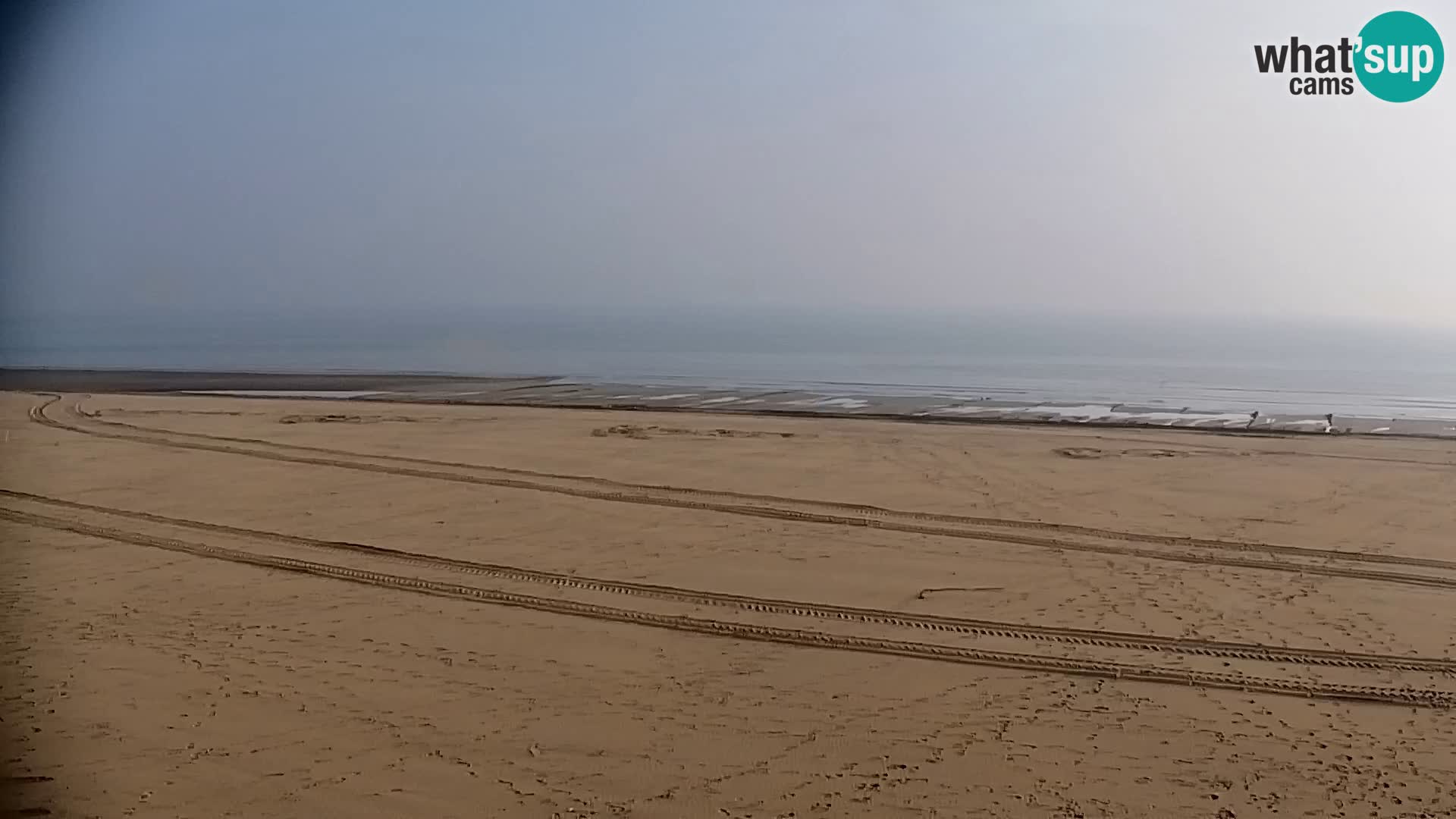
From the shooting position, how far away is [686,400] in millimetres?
18672

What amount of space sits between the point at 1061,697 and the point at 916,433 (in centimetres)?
941

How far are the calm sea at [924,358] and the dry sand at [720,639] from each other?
347 inches

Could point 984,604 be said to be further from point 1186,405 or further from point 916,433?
point 1186,405

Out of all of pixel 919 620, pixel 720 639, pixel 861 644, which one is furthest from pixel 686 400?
pixel 861 644

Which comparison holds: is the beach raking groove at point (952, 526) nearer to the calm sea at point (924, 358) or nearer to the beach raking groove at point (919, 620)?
the beach raking groove at point (919, 620)

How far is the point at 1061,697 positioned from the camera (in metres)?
5.45

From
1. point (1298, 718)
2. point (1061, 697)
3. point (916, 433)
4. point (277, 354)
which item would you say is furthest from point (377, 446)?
point (277, 354)

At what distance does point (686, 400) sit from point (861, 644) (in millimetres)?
12676

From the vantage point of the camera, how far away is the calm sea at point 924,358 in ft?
66.6

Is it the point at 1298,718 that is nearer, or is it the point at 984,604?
the point at 1298,718

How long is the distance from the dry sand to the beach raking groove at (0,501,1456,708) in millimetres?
32

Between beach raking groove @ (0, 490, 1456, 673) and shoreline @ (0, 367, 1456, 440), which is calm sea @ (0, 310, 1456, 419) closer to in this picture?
shoreline @ (0, 367, 1456, 440)

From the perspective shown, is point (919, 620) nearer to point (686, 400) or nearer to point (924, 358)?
point (686, 400)

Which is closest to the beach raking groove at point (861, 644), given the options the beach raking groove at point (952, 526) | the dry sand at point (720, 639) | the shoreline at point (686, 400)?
the dry sand at point (720, 639)
